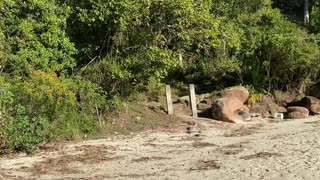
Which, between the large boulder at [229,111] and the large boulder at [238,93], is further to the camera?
the large boulder at [238,93]

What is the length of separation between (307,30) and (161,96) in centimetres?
806

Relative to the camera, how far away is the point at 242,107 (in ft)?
67.5

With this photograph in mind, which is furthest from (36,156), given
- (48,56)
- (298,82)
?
(298,82)

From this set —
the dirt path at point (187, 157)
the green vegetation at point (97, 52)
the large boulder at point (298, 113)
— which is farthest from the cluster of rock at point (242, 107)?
the dirt path at point (187, 157)

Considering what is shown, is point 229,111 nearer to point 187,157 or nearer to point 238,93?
point 238,93

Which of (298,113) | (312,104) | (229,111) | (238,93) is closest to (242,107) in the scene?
(238,93)

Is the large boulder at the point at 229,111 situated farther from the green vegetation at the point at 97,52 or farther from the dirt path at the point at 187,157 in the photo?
the green vegetation at the point at 97,52

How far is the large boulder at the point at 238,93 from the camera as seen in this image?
68.6ft

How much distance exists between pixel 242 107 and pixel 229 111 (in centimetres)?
136

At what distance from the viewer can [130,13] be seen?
17.6 metres

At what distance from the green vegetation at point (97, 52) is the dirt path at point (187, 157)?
4.59 ft

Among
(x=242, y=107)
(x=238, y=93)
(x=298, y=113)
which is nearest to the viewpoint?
(x=298, y=113)

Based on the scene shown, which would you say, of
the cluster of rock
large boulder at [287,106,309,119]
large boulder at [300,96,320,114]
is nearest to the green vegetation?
the cluster of rock

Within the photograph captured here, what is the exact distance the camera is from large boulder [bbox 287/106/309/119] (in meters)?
20.4
